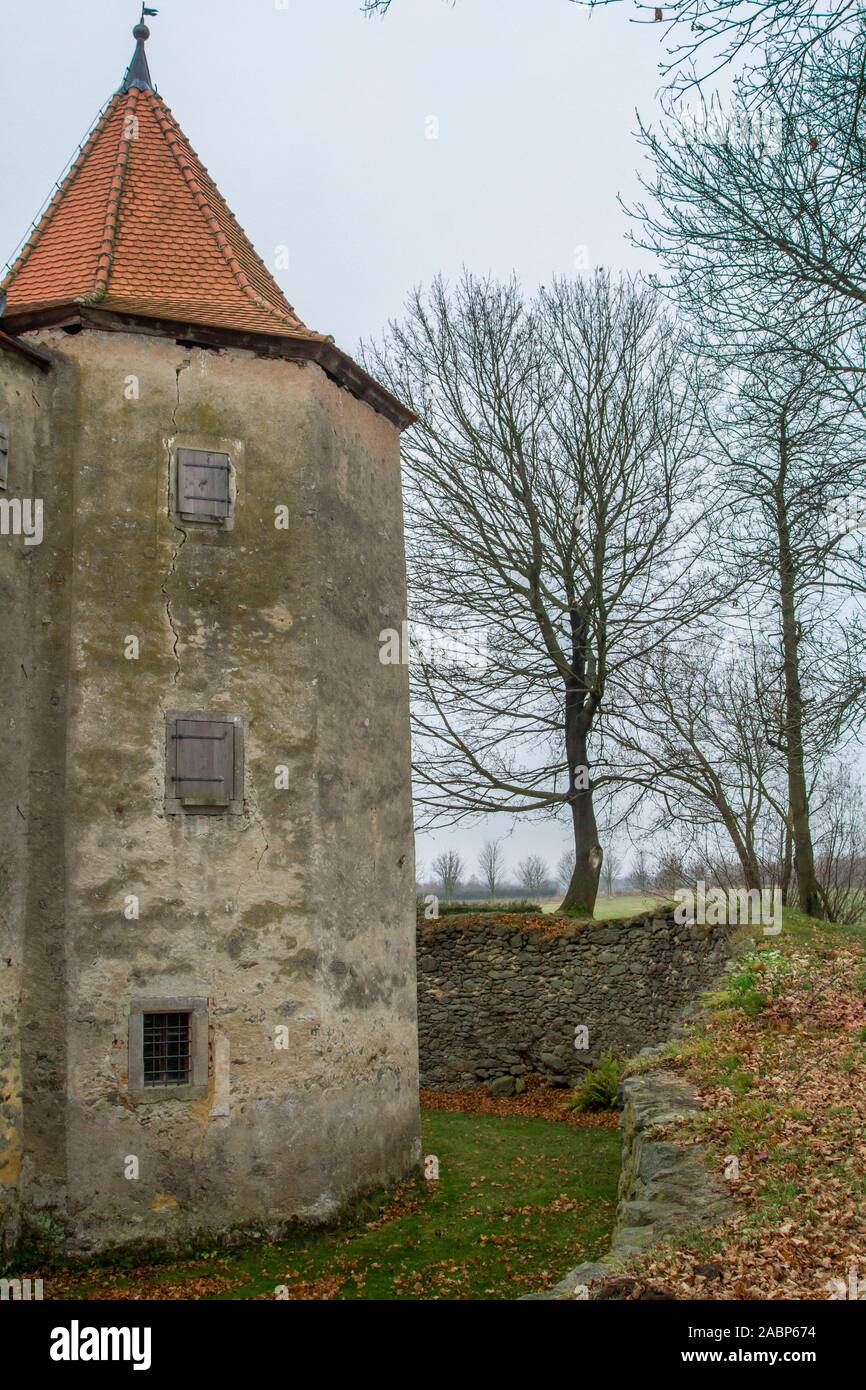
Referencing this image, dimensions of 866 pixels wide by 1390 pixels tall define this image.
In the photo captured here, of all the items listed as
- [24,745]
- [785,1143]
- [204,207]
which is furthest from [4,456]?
[785,1143]

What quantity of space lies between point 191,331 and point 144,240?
77.3 inches

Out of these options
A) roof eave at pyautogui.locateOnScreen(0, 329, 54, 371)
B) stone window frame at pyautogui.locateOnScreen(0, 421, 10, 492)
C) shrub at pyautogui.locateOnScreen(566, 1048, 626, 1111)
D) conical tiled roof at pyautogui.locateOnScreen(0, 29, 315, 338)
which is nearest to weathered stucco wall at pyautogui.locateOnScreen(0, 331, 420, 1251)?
roof eave at pyautogui.locateOnScreen(0, 329, 54, 371)

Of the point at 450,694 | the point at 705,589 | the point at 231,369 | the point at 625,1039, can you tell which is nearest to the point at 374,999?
the point at 231,369

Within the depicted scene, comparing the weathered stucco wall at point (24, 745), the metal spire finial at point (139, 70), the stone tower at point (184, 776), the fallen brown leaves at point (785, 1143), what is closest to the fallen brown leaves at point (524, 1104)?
the fallen brown leaves at point (785, 1143)

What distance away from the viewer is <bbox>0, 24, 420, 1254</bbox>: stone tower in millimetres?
10016

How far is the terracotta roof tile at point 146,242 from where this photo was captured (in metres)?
11.6

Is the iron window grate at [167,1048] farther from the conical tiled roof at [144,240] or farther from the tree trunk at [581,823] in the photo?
the tree trunk at [581,823]

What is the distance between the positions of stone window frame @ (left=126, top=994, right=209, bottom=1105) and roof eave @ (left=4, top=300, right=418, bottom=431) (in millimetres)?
6445

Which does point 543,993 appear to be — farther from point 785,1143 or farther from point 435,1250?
point 785,1143

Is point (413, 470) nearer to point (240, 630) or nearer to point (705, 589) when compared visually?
point (705, 589)

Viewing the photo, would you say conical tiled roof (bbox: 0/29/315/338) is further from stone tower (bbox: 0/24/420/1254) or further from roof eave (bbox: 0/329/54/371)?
roof eave (bbox: 0/329/54/371)

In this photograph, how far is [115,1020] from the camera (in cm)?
1009

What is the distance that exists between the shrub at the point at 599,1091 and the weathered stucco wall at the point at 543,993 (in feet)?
3.72

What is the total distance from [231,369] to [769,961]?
929cm
